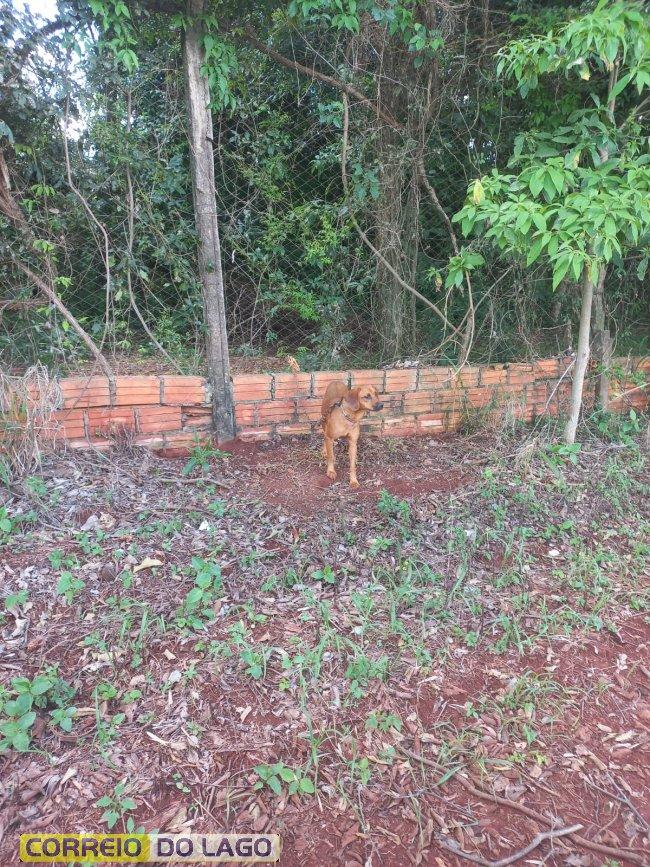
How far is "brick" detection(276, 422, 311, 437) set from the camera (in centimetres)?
393

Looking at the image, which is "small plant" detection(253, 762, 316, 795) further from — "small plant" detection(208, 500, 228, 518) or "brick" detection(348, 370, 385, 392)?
"brick" detection(348, 370, 385, 392)

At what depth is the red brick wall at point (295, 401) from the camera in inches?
134

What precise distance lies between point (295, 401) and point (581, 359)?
6.88 feet

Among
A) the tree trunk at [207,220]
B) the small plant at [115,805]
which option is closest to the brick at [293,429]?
the tree trunk at [207,220]

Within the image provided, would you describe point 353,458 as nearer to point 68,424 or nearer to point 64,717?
point 68,424

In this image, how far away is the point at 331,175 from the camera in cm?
446

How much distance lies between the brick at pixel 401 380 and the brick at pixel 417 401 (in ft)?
0.20

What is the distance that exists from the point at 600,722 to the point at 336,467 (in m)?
2.11

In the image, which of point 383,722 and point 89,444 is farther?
point 89,444

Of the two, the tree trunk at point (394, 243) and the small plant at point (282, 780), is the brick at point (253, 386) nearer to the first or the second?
the tree trunk at point (394, 243)

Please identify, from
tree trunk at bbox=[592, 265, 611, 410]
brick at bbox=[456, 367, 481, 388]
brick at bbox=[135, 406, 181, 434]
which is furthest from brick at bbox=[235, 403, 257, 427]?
tree trunk at bbox=[592, 265, 611, 410]

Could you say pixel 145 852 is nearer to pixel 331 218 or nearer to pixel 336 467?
pixel 336 467

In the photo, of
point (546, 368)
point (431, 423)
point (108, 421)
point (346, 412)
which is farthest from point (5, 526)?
point (546, 368)

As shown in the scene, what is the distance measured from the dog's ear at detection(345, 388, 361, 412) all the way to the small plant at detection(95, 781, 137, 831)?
2.21 meters
